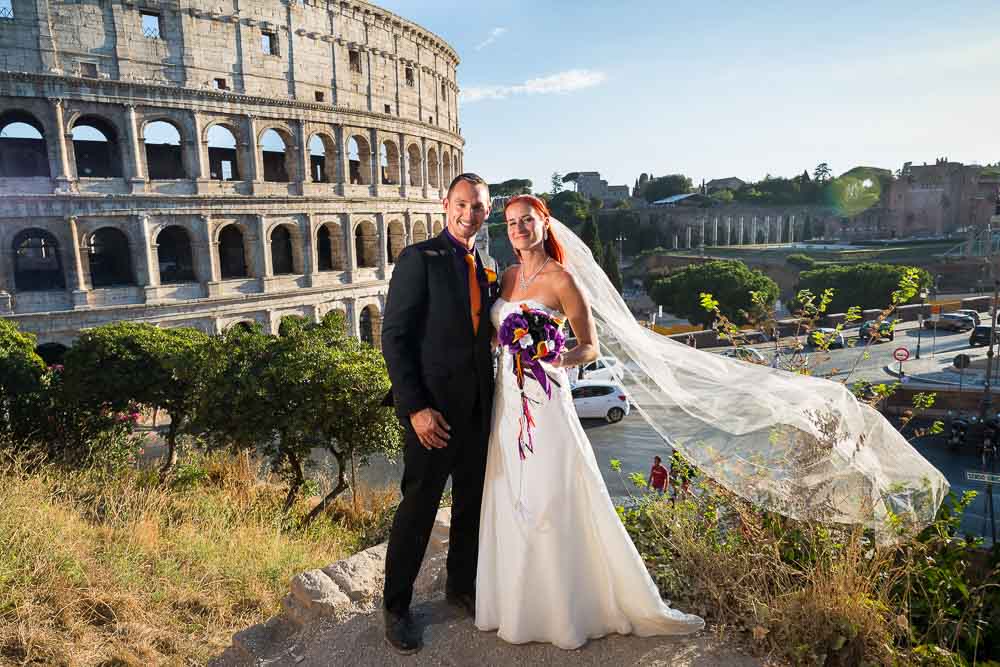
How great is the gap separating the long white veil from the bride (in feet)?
1.02

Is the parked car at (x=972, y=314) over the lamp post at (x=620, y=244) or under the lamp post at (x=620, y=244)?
under

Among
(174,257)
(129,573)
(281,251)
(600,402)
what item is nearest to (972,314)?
(600,402)

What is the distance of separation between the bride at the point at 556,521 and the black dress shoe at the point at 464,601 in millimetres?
356

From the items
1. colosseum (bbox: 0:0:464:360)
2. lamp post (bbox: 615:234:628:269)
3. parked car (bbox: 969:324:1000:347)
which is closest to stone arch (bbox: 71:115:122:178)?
colosseum (bbox: 0:0:464:360)

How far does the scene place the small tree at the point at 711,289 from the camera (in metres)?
35.5

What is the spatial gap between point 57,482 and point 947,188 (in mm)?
82356

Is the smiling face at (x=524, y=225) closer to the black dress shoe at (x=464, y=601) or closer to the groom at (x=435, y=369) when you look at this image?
the groom at (x=435, y=369)

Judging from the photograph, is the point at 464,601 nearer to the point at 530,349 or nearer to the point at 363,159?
the point at 530,349

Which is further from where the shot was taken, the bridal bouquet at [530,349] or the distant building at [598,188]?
the distant building at [598,188]

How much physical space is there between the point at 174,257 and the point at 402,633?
868 inches

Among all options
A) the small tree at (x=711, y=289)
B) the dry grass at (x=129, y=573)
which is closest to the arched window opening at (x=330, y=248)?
the dry grass at (x=129, y=573)

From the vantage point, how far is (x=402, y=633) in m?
3.30

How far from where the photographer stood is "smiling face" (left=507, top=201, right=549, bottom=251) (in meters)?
3.19

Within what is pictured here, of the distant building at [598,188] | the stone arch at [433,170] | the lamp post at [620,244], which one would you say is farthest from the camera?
the distant building at [598,188]
